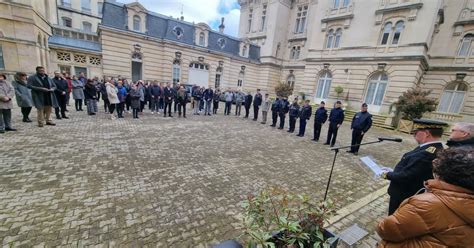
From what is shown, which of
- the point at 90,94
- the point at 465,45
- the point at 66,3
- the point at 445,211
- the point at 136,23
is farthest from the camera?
the point at 66,3

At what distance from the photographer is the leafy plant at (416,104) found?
41.5 feet

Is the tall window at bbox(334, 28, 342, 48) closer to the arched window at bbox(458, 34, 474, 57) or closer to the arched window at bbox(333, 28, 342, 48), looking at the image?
the arched window at bbox(333, 28, 342, 48)

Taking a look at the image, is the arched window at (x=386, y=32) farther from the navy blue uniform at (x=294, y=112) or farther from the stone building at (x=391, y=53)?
the navy blue uniform at (x=294, y=112)

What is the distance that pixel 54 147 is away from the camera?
502 cm

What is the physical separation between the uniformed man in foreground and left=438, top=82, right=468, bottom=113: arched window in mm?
21042

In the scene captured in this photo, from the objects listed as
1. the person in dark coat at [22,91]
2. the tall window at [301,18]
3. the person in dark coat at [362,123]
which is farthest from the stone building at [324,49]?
the person in dark coat at [362,123]

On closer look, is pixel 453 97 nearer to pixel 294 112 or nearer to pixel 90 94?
pixel 294 112

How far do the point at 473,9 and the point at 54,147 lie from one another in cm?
2739

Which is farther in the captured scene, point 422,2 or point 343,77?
point 343,77

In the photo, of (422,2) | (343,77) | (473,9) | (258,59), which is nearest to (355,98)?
(343,77)

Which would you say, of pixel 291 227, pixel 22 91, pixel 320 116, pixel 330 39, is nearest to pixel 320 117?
pixel 320 116

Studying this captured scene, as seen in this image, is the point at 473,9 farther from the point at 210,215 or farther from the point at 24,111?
the point at 24,111

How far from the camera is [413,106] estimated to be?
12922 millimetres

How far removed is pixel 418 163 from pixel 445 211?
1.47m
